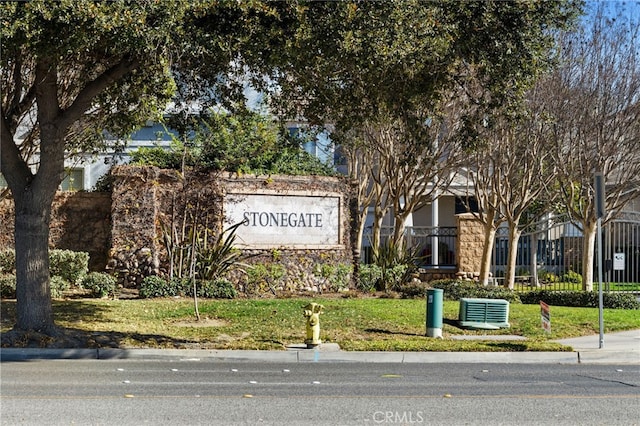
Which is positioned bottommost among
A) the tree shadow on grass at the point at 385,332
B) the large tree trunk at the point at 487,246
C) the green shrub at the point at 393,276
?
the tree shadow on grass at the point at 385,332

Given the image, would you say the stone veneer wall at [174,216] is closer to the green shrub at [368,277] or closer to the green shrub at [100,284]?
the green shrub at [368,277]

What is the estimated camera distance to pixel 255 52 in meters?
14.2

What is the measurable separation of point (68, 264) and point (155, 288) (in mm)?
2063

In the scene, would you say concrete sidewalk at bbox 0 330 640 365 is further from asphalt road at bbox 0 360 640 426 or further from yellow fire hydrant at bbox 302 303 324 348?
asphalt road at bbox 0 360 640 426

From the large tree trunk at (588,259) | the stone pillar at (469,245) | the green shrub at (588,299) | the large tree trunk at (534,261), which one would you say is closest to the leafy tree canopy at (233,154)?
the stone pillar at (469,245)

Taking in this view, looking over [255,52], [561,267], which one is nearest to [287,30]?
[255,52]

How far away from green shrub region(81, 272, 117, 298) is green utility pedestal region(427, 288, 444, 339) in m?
7.70

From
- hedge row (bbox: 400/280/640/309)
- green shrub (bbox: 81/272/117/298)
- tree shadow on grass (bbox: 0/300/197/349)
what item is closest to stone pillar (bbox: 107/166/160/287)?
green shrub (bbox: 81/272/117/298)

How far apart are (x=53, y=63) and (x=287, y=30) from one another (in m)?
3.73

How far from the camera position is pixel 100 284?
831 inches

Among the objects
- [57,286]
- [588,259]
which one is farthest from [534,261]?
[57,286]

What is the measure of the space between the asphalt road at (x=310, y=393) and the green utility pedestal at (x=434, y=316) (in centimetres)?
279

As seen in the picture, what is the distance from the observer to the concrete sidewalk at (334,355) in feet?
49.5

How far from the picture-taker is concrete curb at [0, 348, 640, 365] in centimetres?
1508
